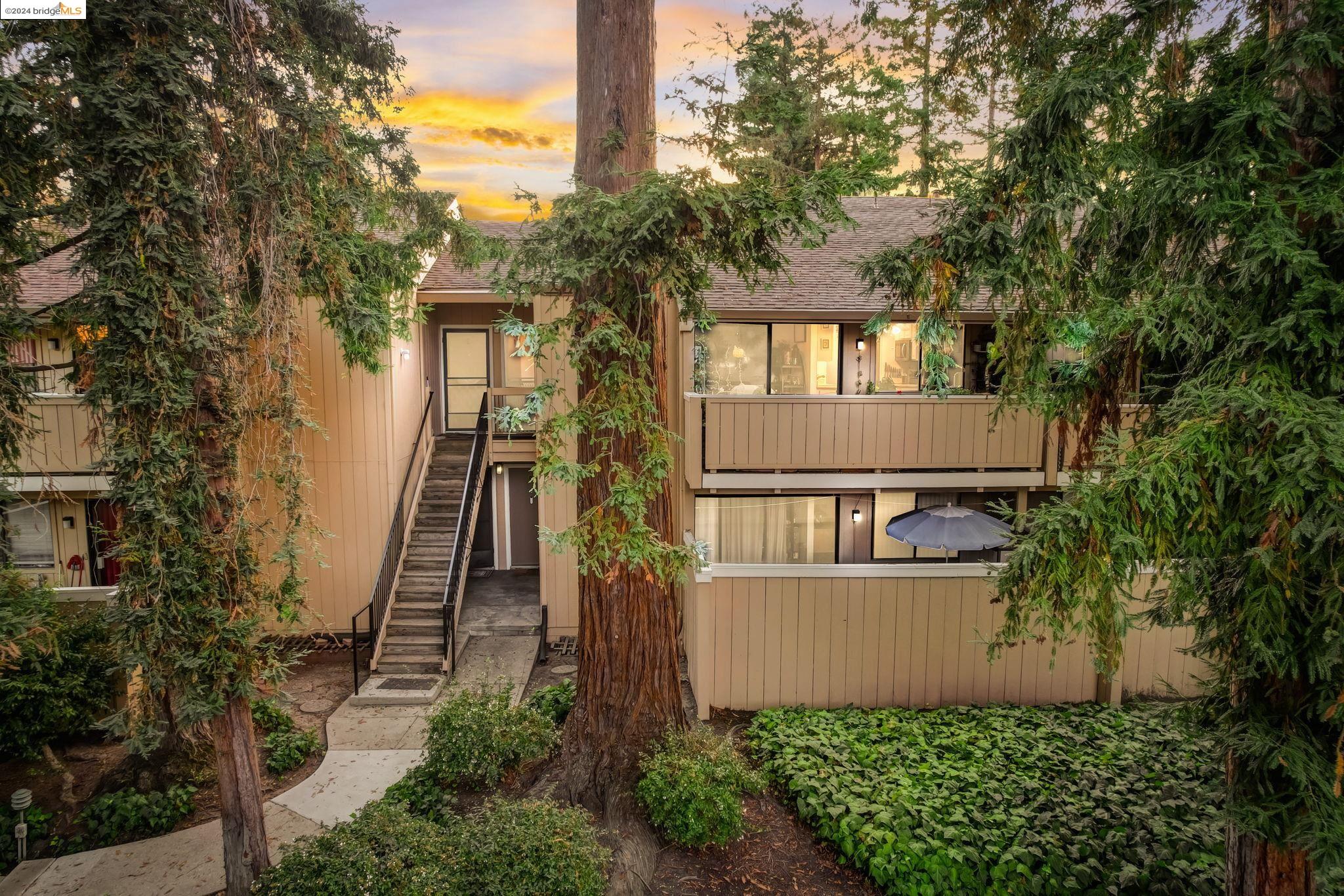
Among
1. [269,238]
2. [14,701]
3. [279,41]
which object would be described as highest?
[279,41]

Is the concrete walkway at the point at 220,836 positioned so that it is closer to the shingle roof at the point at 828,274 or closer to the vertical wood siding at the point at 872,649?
the vertical wood siding at the point at 872,649

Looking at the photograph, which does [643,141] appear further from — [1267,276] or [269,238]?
[1267,276]

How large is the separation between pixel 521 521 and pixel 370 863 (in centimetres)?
989

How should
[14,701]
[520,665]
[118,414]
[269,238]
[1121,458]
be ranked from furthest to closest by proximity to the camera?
[520,665], [14,701], [269,238], [118,414], [1121,458]

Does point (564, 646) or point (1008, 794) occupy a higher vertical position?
point (1008, 794)

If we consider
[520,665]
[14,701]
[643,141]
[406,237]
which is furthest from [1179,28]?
[14,701]

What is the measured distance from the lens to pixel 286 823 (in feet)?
21.8

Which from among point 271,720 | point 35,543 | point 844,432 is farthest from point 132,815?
point 844,432

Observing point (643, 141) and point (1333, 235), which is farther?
point (643, 141)

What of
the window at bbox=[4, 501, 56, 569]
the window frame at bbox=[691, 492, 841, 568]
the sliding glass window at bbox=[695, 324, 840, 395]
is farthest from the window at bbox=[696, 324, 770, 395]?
the window at bbox=[4, 501, 56, 569]

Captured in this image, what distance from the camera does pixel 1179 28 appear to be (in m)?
4.96


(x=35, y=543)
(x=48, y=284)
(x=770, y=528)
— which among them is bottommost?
(x=35, y=543)

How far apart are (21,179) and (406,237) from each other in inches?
158

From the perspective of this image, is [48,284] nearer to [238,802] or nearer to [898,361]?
[238,802]
